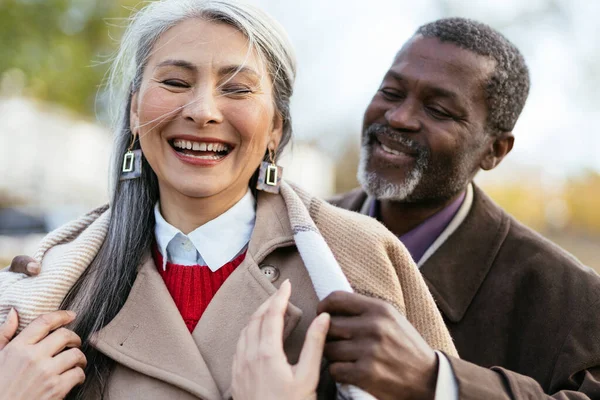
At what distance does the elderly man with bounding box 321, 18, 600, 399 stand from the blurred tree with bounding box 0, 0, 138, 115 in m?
11.4

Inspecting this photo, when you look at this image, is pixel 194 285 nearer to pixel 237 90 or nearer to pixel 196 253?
pixel 196 253

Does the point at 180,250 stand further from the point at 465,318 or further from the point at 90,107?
the point at 90,107

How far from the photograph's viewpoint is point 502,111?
336cm

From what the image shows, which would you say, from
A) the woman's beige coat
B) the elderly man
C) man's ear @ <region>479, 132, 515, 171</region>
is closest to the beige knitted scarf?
the woman's beige coat

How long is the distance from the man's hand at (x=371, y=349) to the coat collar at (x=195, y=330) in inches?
7.8

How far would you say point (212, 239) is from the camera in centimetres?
235

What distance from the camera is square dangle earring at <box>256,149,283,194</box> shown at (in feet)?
8.04

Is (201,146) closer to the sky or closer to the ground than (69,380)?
closer to the sky

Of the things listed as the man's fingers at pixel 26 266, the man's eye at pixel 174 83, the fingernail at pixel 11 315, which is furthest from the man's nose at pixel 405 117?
the fingernail at pixel 11 315

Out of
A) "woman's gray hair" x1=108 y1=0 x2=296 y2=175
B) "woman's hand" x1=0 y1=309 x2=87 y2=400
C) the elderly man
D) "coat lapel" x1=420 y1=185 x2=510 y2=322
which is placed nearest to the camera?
"woman's hand" x1=0 y1=309 x2=87 y2=400

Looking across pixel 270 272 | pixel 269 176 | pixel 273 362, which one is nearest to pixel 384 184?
pixel 269 176

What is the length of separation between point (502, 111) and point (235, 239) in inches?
64.3

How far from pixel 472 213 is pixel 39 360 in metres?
1.95

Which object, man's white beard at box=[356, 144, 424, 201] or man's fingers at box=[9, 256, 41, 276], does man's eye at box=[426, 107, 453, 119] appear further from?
man's fingers at box=[9, 256, 41, 276]
